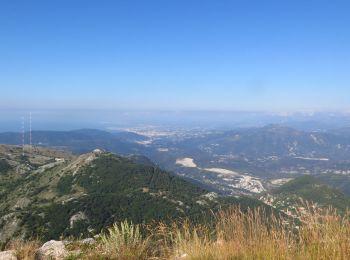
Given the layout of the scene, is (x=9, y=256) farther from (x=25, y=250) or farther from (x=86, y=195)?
(x=86, y=195)

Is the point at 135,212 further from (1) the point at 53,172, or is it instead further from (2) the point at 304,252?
A: (2) the point at 304,252

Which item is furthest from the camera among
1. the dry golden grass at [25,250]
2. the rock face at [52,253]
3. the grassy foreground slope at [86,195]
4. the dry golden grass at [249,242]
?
the grassy foreground slope at [86,195]

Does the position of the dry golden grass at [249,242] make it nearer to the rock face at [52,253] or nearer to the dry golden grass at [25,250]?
the dry golden grass at [25,250]

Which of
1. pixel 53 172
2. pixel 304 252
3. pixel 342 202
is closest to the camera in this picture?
pixel 304 252

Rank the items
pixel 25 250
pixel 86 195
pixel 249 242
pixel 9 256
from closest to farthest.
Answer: pixel 249 242, pixel 9 256, pixel 25 250, pixel 86 195

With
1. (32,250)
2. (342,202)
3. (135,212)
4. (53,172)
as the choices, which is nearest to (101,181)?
(53,172)

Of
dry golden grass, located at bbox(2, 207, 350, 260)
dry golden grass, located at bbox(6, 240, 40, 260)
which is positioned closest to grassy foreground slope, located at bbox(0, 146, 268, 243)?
dry golden grass, located at bbox(6, 240, 40, 260)

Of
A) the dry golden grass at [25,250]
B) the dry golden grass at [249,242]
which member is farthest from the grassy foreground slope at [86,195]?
the dry golden grass at [249,242]

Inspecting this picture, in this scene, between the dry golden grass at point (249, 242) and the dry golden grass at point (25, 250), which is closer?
the dry golden grass at point (249, 242)

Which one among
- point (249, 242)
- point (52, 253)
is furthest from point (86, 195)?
point (249, 242)
